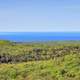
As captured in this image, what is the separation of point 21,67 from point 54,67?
4.02 metres

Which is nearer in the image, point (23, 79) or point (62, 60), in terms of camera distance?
point (23, 79)

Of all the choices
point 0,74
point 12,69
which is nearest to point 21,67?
point 12,69

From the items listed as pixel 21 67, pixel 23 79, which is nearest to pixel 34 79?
pixel 23 79

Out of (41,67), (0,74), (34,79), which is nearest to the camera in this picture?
(34,79)

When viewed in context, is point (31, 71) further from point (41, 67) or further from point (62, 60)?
point (62, 60)

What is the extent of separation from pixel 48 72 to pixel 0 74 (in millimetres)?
4642

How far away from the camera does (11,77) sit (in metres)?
31.0

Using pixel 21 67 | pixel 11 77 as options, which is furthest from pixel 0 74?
pixel 21 67

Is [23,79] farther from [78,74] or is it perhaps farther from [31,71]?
[78,74]

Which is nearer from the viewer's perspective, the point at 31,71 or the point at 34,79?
the point at 34,79

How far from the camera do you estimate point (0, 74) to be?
3169cm

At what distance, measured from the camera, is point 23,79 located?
3022 centimetres

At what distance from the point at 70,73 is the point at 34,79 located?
3415 millimetres

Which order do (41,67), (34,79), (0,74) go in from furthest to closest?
(41,67)
(0,74)
(34,79)
